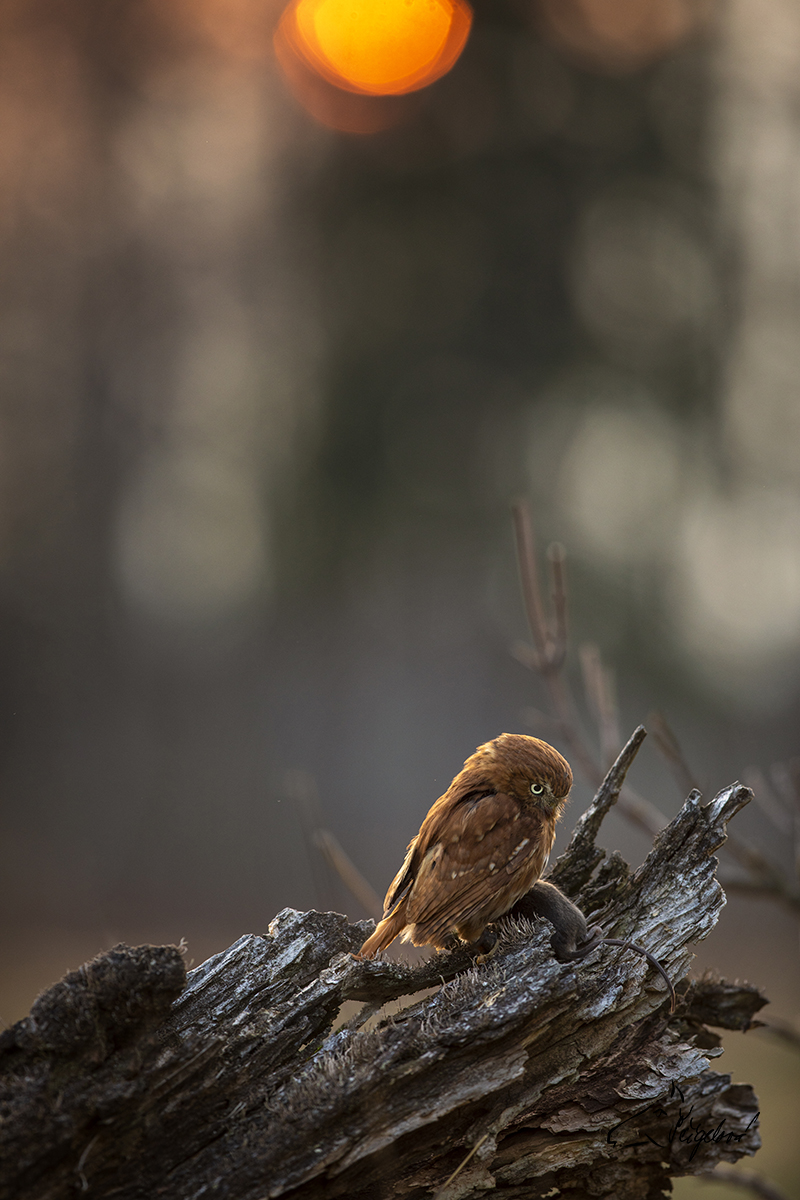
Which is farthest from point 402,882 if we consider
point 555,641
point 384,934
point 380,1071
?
point 555,641

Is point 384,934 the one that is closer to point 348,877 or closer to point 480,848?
point 480,848

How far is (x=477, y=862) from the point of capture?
4.68 feet

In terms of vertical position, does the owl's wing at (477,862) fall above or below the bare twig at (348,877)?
below

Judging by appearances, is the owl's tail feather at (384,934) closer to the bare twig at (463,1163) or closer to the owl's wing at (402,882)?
the owl's wing at (402,882)

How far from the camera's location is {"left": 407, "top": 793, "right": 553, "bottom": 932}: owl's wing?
1.42 meters

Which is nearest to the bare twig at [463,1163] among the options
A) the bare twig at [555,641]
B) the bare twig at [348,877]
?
the bare twig at [348,877]

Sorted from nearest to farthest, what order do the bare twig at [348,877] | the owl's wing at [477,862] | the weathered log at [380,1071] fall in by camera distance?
the weathered log at [380,1071], the owl's wing at [477,862], the bare twig at [348,877]

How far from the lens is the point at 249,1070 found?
127cm

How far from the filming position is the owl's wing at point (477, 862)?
1417mm

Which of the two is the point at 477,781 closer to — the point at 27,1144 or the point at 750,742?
the point at 27,1144

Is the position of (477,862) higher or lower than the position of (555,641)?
lower

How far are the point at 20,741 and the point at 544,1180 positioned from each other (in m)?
4.19

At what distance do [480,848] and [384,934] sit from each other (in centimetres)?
23

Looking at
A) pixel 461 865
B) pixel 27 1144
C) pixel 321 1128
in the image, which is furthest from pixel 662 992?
pixel 27 1144
